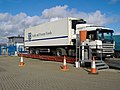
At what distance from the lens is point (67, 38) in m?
22.5

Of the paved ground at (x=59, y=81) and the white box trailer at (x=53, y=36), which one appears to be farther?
the white box trailer at (x=53, y=36)

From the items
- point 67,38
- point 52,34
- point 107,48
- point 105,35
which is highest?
point 52,34

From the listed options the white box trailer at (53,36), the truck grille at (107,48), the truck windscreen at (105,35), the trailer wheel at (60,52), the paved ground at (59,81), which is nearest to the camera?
the paved ground at (59,81)

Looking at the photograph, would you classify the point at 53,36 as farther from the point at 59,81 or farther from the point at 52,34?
the point at 59,81

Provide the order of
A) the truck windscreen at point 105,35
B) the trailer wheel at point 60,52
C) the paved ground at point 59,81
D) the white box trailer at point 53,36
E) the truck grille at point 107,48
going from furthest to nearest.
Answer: the trailer wheel at point 60,52
the white box trailer at point 53,36
the truck windscreen at point 105,35
the truck grille at point 107,48
the paved ground at point 59,81

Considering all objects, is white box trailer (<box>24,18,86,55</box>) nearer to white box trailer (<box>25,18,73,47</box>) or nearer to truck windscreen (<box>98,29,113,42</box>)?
white box trailer (<box>25,18,73,47</box>)

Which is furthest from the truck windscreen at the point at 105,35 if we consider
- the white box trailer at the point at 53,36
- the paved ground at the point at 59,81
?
the paved ground at the point at 59,81

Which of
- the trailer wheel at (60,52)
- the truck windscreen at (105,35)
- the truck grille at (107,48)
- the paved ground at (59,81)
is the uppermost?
the truck windscreen at (105,35)

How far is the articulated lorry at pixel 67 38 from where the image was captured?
19.5 metres

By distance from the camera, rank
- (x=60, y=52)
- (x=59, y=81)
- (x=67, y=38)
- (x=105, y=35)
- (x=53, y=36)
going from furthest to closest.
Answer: (x=53, y=36)
(x=60, y=52)
(x=67, y=38)
(x=105, y=35)
(x=59, y=81)

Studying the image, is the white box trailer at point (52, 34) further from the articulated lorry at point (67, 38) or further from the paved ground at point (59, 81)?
the paved ground at point (59, 81)

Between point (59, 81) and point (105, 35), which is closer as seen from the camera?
point (59, 81)

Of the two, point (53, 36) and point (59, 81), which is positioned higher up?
point (53, 36)

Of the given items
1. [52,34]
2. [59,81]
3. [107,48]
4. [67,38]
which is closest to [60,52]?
[52,34]
